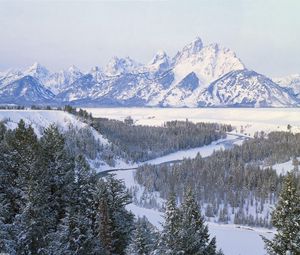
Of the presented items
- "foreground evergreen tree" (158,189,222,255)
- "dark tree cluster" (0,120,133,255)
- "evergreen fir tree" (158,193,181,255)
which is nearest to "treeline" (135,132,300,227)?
"dark tree cluster" (0,120,133,255)

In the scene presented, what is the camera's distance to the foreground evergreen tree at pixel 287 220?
27.1 metres

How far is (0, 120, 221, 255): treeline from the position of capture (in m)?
32.5

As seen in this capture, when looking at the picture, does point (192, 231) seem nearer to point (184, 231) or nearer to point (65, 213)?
point (184, 231)

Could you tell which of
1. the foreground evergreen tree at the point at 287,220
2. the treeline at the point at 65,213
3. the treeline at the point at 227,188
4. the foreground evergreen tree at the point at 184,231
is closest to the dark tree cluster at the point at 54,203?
the treeline at the point at 65,213

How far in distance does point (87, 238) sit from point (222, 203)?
13967cm

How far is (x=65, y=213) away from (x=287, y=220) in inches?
736

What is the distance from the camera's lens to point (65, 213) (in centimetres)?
3800

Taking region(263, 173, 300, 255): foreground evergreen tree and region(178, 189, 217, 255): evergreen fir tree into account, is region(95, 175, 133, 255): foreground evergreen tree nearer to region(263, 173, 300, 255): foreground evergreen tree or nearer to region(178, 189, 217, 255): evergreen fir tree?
region(178, 189, 217, 255): evergreen fir tree

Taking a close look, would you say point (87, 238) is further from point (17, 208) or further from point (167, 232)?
point (17, 208)

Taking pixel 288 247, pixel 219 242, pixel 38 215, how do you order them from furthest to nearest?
pixel 219 242 → pixel 38 215 → pixel 288 247

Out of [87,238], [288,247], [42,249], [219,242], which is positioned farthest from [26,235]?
[219,242]

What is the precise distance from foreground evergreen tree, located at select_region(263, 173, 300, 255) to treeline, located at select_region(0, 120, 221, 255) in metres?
6.14

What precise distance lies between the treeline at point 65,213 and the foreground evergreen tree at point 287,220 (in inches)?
242

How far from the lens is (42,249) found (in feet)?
115
